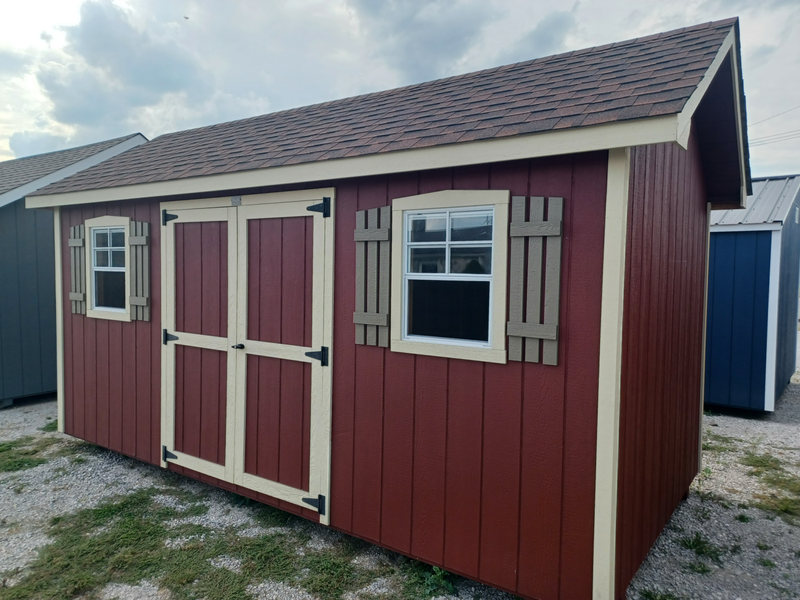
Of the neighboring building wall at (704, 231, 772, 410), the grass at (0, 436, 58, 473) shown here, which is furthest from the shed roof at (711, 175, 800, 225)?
the grass at (0, 436, 58, 473)

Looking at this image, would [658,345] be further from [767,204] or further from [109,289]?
[767,204]

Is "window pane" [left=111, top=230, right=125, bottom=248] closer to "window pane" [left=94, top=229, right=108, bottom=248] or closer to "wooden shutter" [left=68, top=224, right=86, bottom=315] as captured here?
"window pane" [left=94, top=229, right=108, bottom=248]

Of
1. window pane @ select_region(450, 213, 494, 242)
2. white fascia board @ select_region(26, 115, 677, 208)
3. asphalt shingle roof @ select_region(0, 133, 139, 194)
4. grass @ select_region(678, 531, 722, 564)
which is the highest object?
asphalt shingle roof @ select_region(0, 133, 139, 194)

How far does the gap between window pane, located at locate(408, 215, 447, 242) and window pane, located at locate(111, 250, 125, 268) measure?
301 centimetres

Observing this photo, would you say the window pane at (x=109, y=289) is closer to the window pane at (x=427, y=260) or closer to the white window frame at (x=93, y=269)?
the white window frame at (x=93, y=269)

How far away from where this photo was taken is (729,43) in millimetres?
2816

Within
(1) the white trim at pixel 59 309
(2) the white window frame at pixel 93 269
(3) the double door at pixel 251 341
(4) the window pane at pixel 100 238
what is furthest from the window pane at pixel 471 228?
(1) the white trim at pixel 59 309

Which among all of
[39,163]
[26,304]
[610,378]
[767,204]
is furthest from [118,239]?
[767,204]

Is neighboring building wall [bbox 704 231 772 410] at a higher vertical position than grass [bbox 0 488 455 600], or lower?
higher

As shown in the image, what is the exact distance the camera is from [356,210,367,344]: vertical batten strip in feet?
9.55

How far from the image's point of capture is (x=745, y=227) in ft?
20.7

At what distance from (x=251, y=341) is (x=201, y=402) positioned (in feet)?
2.55

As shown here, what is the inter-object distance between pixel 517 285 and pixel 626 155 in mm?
742

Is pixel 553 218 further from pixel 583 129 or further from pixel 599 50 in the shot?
pixel 599 50
